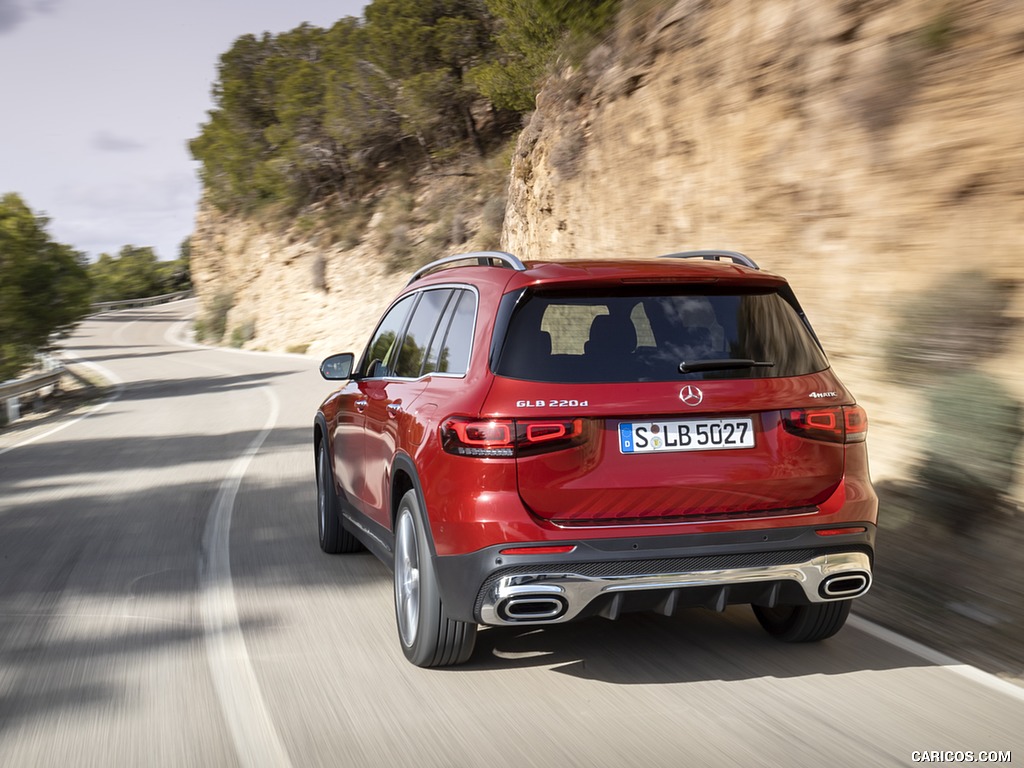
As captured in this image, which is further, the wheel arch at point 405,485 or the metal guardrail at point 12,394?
the metal guardrail at point 12,394

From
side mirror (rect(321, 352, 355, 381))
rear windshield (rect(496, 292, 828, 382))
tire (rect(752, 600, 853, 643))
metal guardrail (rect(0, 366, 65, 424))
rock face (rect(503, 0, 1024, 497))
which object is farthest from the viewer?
metal guardrail (rect(0, 366, 65, 424))

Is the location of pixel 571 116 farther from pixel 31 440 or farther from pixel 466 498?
pixel 466 498

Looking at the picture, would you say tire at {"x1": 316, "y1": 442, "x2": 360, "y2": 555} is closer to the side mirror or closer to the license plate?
the side mirror

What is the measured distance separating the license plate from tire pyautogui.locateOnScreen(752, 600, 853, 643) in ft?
3.23

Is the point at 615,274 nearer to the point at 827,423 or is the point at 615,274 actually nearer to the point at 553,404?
the point at 553,404

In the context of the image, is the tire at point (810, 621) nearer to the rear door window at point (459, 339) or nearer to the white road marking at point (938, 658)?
the white road marking at point (938, 658)

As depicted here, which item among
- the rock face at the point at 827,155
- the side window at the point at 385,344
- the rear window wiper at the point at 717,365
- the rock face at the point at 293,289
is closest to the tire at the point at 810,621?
the rear window wiper at the point at 717,365

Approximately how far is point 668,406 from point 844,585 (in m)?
1.01

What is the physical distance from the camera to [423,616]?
14.4 feet

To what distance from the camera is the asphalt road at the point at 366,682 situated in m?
3.63

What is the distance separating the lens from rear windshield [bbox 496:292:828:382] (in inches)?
160

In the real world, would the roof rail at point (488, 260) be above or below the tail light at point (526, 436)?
above

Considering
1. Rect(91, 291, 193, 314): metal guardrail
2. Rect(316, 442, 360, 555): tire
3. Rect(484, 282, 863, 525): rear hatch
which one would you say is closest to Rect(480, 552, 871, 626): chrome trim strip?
Rect(484, 282, 863, 525): rear hatch

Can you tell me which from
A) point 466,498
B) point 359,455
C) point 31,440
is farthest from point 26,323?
point 466,498
